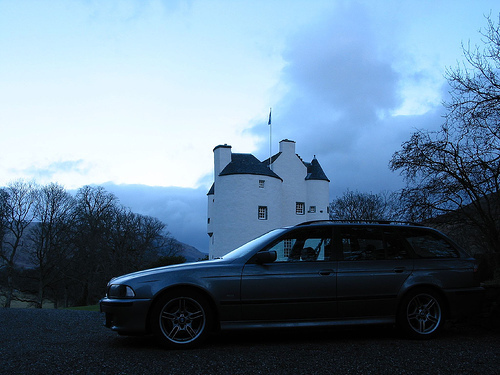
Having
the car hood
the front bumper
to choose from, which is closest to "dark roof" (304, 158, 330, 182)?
the car hood

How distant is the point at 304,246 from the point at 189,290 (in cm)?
181

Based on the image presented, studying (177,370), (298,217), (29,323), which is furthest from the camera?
(298,217)

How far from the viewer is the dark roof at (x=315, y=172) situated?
55.6 m

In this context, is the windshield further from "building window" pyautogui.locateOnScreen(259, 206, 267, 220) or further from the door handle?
"building window" pyautogui.locateOnScreen(259, 206, 267, 220)

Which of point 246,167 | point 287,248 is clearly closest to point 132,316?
point 287,248

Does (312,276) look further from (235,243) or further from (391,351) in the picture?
(235,243)

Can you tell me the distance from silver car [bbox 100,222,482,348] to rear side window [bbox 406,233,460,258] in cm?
2

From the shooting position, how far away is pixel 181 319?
605 cm

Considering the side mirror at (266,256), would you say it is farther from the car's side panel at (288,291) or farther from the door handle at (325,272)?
the door handle at (325,272)

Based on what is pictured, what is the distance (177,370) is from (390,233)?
3994 mm

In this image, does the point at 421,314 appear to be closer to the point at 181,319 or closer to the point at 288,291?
the point at 288,291

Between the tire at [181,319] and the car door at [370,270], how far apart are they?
194cm

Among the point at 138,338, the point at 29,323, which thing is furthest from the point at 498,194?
the point at 29,323

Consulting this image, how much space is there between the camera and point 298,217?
5400 centimetres
